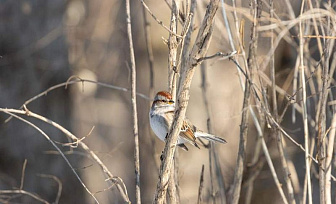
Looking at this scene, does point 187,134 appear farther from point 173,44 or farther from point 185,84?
point 185,84

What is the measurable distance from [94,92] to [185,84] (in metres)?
2.72

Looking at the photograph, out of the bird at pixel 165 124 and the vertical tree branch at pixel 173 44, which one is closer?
the vertical tree branch at pixel 173 44

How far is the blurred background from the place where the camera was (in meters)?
4.62

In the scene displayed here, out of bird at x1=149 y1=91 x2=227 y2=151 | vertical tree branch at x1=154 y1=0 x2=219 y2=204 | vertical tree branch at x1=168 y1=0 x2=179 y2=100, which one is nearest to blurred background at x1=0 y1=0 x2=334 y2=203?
bird at x1=149 y1=91 x2=227 y2=151

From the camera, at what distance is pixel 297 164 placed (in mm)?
5508

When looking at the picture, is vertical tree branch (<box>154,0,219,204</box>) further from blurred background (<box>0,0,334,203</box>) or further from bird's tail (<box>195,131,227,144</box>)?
blurred background (<box>0,0,334,203</box>)

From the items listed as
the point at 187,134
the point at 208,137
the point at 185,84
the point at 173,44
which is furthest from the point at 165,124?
the point at 185,84

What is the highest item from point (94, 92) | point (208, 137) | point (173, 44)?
point (173, 44)

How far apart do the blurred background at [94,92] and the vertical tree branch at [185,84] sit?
2179mm

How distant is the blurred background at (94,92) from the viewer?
4625 millimetres

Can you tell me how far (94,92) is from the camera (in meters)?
4.77

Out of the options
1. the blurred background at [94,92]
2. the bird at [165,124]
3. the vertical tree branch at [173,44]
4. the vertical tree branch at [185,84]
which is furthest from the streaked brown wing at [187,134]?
the vertical tree branch at [185,84]

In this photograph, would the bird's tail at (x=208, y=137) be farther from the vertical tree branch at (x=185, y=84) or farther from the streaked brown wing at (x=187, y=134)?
the vertical tree branch at (x=185, y=84)

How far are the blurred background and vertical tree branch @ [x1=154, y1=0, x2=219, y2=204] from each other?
2179 millimetres
